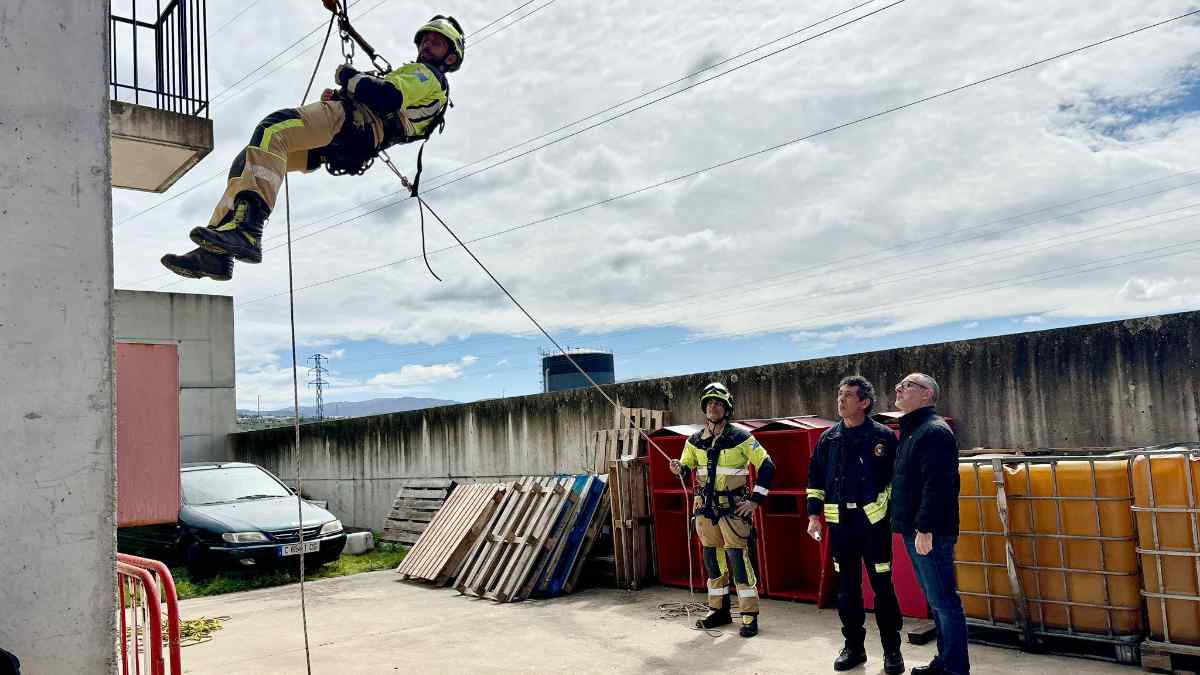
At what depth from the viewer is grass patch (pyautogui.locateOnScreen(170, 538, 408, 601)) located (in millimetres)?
10523

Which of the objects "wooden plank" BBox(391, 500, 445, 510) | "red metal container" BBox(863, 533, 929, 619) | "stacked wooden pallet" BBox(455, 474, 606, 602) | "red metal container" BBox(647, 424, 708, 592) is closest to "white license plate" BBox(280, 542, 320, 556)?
"wooden plank" BBox(391, 500, 445, 510)

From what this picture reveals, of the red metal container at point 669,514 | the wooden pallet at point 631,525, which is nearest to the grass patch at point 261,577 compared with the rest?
the wooden pallet at point 631,525

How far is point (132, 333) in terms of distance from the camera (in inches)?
750

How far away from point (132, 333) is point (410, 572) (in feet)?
39.6

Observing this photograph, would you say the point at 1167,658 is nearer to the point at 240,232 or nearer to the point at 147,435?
the point at 240,232

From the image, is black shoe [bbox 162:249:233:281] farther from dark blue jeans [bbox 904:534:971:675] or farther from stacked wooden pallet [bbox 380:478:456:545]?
stacked wooden pallet [bbox 380:478:456:545]

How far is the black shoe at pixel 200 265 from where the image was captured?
12.8ft

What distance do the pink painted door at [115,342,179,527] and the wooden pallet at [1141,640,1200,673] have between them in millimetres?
5815

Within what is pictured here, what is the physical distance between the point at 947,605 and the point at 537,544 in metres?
5.06

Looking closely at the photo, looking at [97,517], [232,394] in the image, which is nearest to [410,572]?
[97,517]

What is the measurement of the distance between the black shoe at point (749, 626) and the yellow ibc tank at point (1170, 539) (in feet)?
9.02

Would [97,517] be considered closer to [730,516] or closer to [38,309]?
[38,309]

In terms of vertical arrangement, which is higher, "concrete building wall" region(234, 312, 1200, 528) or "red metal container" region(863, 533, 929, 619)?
"concrete building wall" region(234, 312, 1200, 528)

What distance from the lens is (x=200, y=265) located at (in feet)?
13.0
